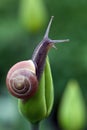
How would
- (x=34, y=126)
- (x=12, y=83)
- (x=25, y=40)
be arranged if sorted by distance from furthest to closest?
1. (x=25, y=40)
2. (x=34, y=126)
3. (x=12, y=83)

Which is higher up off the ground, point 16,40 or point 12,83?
point 12,83

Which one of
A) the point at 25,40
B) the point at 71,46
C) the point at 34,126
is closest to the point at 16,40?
the point at 25,40

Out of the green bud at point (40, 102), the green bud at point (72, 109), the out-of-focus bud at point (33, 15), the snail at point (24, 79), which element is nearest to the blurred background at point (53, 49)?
the out-of-focus bud at point (33, 15)

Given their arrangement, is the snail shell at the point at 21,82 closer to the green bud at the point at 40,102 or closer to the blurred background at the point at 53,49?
the green bud at the point at 40,102

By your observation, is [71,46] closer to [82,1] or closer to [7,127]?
[82,1]

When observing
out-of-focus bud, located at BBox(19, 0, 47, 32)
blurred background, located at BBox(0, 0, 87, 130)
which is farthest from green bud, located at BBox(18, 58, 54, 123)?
blurred background, located at BBox(0, 0, 87, 130)

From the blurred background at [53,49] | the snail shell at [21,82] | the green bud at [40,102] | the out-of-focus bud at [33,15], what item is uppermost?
the snail shell at [21,82]
